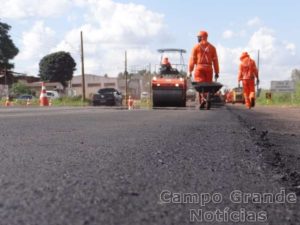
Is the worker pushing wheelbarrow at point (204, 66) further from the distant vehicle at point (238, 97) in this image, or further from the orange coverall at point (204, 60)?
the distant vehicle at point (238, 97)

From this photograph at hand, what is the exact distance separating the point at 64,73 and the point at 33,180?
10154 cm

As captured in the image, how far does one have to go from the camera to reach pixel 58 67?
10219 cm

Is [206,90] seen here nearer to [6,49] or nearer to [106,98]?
[106,98]

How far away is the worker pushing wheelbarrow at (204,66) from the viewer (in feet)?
55.0

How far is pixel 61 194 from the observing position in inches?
105

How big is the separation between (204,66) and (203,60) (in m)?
0.20

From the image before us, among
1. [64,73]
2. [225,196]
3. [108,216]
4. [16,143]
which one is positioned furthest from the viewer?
[64,73]

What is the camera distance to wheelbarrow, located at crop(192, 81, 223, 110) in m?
16.6

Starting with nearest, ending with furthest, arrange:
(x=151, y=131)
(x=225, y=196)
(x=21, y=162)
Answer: (x=225, y=196) < (x=21, y=162) < (x=151, y=131)

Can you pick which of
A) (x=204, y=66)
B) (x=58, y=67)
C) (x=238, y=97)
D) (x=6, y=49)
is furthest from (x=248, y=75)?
(x=58, y=67)

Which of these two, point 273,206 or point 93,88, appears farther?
point 93,88

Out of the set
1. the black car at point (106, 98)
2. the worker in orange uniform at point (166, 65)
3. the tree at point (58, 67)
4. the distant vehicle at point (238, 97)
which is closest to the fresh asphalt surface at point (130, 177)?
the worker in orange uniform at point (166, 65)

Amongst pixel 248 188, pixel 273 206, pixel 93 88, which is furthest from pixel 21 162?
pixel 93 88

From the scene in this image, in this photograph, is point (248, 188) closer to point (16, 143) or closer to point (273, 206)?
point (273, 206)
